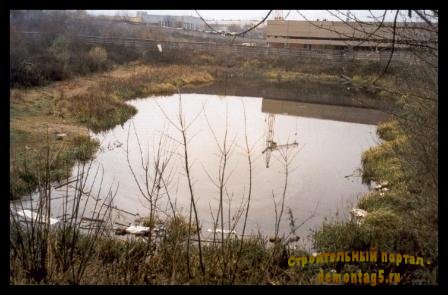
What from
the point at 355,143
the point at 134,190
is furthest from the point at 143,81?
the point at 134,190

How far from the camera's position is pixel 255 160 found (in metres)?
11.0

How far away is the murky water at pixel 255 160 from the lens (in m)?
8.31

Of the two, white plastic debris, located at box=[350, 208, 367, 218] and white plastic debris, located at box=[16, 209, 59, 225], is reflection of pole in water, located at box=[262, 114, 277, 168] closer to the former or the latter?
white plastic debris, located at box=[350, 208, 367, 218]

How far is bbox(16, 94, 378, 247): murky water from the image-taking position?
27.3 ft

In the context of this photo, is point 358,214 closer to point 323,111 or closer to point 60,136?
point 60,136

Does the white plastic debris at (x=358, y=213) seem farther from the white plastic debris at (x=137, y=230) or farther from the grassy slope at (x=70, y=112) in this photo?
the grassy slope at (x=70, y=112)

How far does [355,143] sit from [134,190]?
7755 millimetres

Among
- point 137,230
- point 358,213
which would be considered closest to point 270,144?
point 358,213

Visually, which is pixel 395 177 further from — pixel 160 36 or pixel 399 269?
pixel 160 36

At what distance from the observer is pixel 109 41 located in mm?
32469

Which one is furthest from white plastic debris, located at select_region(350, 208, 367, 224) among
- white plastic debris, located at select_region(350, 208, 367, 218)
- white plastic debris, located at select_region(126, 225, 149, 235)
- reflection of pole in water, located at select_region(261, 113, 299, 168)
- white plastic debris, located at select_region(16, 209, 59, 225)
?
white plastic debris, located at select_region(16, 209, 59, 225)

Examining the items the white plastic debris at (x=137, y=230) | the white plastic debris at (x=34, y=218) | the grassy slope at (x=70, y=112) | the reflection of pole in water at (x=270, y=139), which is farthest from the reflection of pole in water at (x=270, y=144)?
the white plastic debris at (x=34, y=218)

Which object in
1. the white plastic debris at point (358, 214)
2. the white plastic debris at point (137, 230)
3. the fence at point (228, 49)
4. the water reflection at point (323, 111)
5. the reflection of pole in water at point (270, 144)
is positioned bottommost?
the white plastic debris at point (137, 230)

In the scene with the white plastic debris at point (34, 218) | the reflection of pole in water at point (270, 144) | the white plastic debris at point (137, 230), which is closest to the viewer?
the white plastic debris at point (34, 218)
